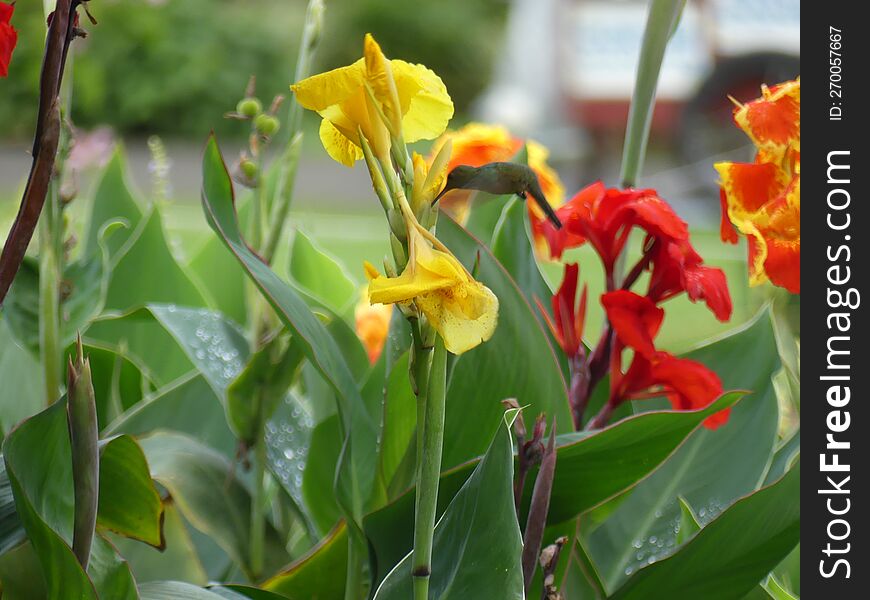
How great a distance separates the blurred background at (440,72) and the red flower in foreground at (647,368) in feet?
7.95

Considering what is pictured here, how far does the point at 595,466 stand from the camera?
0.41m

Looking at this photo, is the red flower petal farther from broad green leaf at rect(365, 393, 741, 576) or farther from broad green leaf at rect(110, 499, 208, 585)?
broad green leaf at rect(110, 499, 208, 585)

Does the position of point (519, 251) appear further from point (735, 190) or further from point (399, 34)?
point (399, 34)

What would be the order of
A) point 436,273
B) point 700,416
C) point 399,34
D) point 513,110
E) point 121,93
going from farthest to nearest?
1. point 399,34
2. point 121,93
3. point 513,110
4. point 700,416
5. point 436,273

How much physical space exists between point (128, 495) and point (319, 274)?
35cm

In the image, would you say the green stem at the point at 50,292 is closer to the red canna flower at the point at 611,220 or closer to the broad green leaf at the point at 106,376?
the broad green leaf at the point at 106,376

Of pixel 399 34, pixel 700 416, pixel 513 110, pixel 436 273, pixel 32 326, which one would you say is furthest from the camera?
pixel 399 34

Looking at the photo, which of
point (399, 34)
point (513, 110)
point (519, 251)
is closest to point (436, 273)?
point (519, 251)

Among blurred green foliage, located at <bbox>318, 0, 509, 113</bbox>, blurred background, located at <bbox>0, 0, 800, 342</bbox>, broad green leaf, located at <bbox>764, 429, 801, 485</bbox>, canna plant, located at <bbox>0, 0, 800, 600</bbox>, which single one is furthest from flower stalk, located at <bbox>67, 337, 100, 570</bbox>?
blurred green foliage, located at <bbox>318, 0, 509, 113</bbox>

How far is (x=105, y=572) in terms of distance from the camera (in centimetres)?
39

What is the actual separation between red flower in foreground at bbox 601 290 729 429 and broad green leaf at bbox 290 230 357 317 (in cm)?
31

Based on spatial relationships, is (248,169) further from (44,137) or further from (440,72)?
(440,72)

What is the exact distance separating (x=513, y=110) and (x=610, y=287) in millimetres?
4566

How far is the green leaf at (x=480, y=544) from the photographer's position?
0.34 metres
